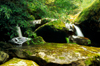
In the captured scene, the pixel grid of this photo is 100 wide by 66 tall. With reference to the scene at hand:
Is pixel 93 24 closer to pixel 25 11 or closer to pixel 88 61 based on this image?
pixel 88 61

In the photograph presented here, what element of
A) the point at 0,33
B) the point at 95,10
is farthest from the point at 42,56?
the point at 95,10

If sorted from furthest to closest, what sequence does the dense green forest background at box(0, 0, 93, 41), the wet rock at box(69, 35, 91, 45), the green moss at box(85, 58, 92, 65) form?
the wet rock at box(69, 35, 91, 45) < the dense green forest background at box(0, 0, 93, 41) < the green moss at box(85, 58, 92, 65)

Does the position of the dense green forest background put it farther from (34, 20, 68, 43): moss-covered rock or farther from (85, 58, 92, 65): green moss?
(34, 20, 68, 43): moss-covered rock

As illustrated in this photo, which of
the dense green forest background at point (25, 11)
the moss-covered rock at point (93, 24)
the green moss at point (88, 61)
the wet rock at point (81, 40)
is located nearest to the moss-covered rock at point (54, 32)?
the wet rock at point (81, 40)

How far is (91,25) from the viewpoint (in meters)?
6.16

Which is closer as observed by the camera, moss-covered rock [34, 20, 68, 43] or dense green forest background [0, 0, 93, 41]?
dense green forest background [0, 0, 93, 41]

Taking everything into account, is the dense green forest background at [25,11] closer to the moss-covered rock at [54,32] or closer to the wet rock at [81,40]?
the moss-covered rock at [54,32]

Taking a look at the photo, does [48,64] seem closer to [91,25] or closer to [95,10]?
[91,25]

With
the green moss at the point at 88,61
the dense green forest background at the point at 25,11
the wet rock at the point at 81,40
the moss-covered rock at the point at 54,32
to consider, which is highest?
the dense green forest background at the point at 25,11

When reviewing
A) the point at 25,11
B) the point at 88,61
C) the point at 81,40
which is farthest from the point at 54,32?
the point at 88,61

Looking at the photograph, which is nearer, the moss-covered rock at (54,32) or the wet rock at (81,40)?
the wet rock at (81,40)

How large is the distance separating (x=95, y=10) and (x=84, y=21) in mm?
1128

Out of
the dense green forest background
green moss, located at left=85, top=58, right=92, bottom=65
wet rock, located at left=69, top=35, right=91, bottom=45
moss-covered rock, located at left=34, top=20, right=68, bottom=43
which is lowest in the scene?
green moss, located at left=85, top=58, right=92, bottom=65

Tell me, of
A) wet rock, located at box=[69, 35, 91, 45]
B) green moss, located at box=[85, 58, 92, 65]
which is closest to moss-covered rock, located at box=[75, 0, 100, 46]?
wet rock, located at box=[69, 35, 91, 45]
